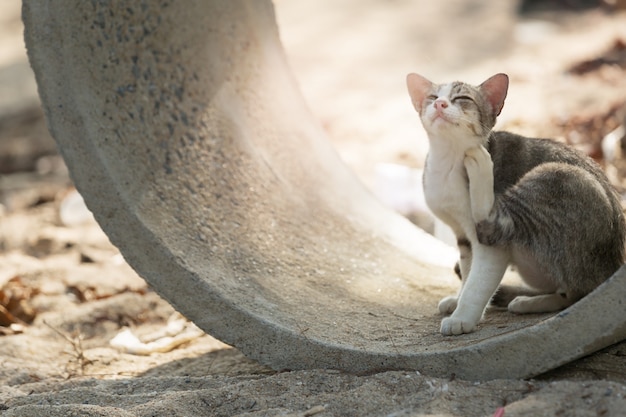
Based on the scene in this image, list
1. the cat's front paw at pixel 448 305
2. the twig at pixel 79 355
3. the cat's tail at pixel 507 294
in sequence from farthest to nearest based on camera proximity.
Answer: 1. the twig at pixel 79 355
2. the cat's tail at pixel 507 294
3. the cat's front paw at pixel 448 305

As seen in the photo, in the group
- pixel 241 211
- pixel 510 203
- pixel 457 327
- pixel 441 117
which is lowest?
pixel 457 327

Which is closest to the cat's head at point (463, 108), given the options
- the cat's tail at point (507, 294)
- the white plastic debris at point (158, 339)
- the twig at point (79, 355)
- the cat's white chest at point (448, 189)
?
the cat's white chest at point (448, 189)

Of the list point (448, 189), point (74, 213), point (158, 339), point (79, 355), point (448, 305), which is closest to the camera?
point (448, 189)

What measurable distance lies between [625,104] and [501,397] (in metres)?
3.78

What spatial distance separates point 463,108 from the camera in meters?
3.09

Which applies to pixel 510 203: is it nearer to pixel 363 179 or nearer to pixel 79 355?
pixel 79 355

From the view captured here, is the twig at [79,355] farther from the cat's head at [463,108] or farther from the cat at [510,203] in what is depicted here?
the cat's head at [463,108]

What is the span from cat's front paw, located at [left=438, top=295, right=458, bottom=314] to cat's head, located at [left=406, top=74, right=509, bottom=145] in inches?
25.1

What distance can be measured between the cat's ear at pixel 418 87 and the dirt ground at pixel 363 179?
1.02 metres

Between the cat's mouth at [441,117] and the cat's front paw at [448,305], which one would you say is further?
the cat's front paw at [448,305]

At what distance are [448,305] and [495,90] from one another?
2.70ft

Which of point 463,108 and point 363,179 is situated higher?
point 363,179

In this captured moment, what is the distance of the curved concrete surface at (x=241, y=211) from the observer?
2971mm

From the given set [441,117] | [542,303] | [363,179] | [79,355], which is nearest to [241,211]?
[79,355]
